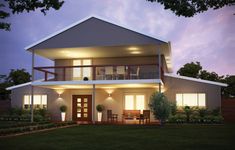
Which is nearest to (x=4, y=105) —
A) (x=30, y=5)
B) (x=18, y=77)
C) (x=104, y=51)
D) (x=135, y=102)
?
(x=104, y=51)

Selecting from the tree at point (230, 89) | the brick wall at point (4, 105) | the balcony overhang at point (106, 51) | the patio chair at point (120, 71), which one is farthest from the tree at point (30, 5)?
the tree at point (230, 89)

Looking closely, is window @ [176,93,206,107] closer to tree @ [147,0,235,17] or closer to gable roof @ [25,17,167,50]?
gable roof @ [25,17,167,50]

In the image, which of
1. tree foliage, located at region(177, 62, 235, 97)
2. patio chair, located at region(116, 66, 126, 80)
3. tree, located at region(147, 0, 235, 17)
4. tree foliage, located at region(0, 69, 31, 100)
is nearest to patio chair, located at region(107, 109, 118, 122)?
patio chair, located at region(116, 66, 126, 80)

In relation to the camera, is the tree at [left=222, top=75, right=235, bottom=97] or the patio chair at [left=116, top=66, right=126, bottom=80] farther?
the tree at [left=222, top=75, right=235, bottom=97]

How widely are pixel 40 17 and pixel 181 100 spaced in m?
84.6

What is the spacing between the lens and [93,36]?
2336 centimetres

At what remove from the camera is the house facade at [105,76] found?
2292cm

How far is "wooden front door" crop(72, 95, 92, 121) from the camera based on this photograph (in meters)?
27.0

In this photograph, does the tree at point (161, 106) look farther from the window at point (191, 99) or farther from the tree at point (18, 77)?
the tree at point (18, 77)

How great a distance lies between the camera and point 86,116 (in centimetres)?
2698

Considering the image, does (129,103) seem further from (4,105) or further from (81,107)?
(4,105)

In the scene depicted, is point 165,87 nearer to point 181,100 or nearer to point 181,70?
point 181,100

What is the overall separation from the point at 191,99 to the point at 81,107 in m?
8.75

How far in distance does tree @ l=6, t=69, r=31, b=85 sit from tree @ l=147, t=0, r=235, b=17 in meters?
36.1
